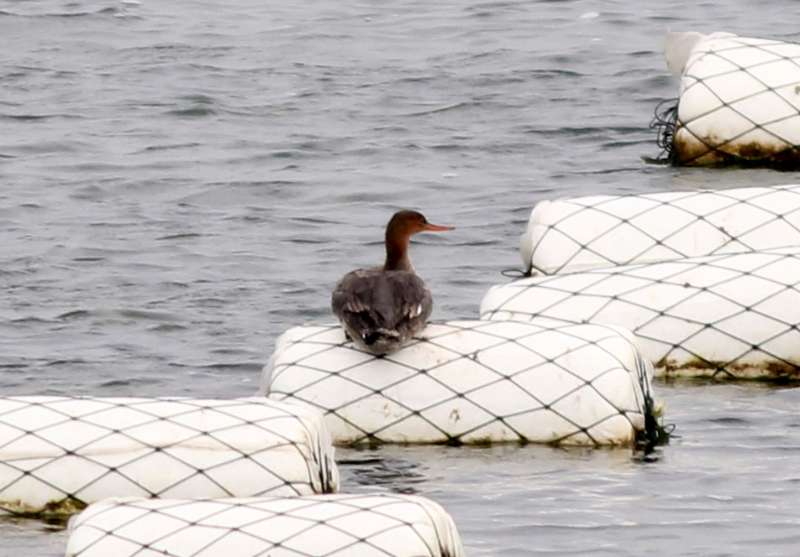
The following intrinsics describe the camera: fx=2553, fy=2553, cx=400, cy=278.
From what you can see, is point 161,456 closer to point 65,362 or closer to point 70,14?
point 65,362

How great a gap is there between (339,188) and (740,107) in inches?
128

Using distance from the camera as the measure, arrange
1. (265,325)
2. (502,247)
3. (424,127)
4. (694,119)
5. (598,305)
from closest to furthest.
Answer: (598,305), (265,325), (502,247), (694,119), (424,127)

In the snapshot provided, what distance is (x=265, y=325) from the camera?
15.8 m

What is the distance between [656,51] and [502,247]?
27.8ft

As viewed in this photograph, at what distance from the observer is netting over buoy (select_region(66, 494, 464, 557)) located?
954cm

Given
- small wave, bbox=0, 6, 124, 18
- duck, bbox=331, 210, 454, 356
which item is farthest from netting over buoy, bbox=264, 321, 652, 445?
small wave, bbox=0, 6, 124, 18

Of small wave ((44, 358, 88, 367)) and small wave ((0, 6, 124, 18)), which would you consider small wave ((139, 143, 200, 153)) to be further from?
small wave ((44, 358, 88, 367))

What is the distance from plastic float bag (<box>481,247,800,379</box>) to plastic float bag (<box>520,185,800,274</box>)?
981 mm

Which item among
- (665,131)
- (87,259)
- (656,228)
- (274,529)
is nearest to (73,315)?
(87,259)

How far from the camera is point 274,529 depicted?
9633 mm

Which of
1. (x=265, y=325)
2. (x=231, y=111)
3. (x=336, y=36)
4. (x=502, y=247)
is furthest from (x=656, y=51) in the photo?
(x=265, y=325)

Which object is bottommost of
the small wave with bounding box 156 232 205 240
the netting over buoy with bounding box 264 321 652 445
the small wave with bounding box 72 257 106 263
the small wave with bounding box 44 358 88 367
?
the small wave with bounding box 72 257 106 263

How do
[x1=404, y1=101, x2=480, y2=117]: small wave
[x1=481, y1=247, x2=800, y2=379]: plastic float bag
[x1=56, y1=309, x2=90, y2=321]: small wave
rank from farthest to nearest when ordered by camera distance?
[x1=404, y1=101, x2=480, y2=117]: small wave < [x1=56, y1=309, x2=90, y2=321]: small wave < [x1=481, y1=247, x2=800, y2=379]: plastic float bag

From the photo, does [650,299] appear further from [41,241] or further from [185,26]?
[185,26]
